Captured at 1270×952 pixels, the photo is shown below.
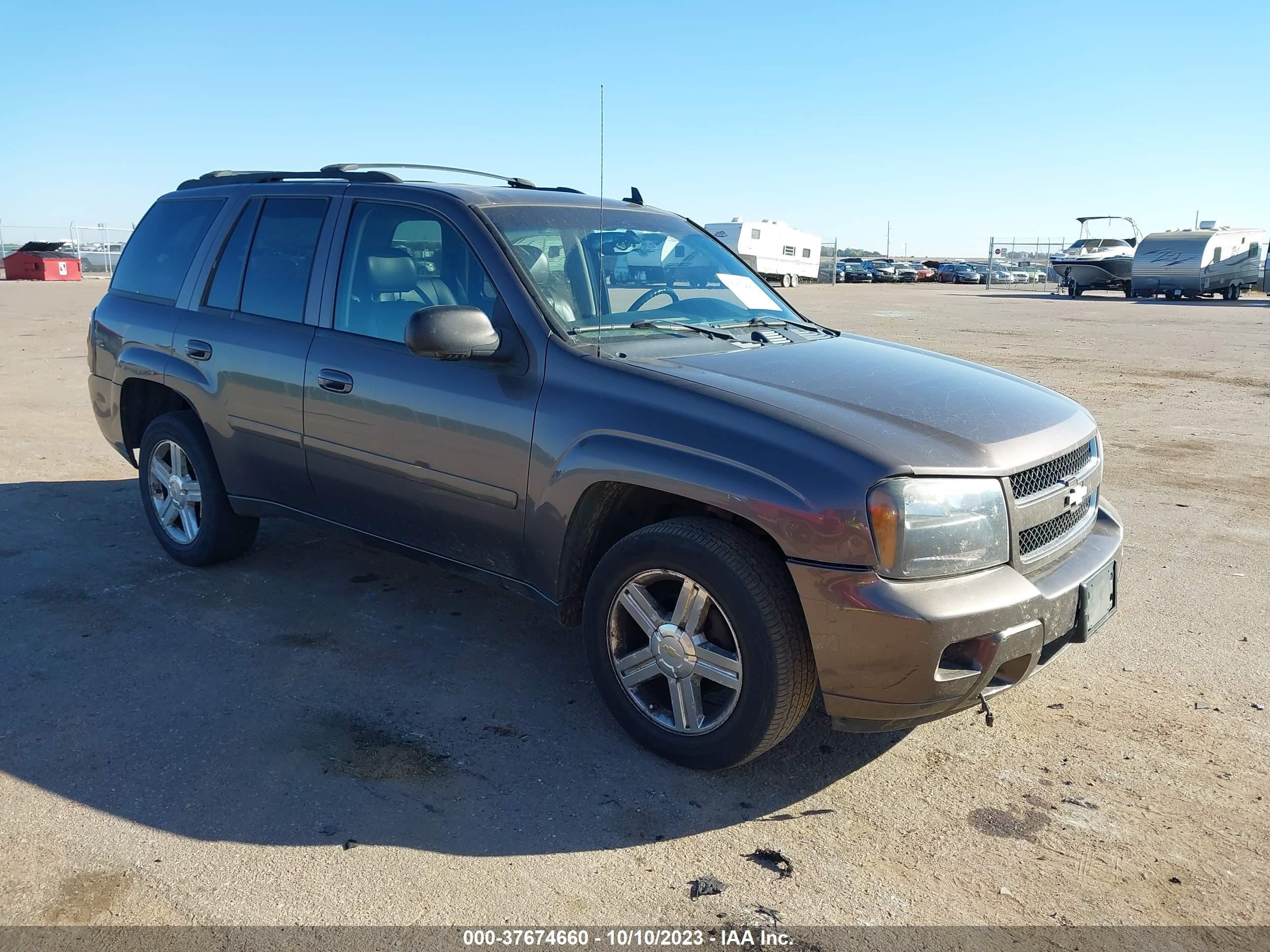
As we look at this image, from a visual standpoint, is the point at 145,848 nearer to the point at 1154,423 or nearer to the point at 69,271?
the point at 1154,423

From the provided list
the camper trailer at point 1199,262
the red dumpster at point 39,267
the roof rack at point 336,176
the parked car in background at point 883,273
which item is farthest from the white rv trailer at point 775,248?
the roof rack at point 336,176

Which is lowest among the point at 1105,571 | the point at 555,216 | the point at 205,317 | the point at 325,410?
the point at 1105,571

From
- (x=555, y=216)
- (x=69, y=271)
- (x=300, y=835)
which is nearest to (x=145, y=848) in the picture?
(x=300, y=835)

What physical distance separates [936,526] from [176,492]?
3.94 metres

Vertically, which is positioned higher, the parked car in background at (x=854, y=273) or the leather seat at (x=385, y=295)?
the parked car in background at (x=854, y=273)

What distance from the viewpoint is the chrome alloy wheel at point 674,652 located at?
3322mm

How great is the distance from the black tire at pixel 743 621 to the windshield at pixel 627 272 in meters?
0.94

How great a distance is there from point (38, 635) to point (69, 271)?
40943 millimetres

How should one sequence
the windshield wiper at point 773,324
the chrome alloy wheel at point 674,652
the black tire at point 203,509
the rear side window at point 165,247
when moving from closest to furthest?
1. the chrome alloy wheel at point 674,652
2. the windshield wiper at point 773,324
3. the black tire at point 203,509
4. the rear side window at point 165,247

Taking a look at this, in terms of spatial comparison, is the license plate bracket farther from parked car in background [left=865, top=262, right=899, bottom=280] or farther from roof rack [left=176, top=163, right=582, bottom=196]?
parked car in background [left=865, top=262, right=899, bottom=280]

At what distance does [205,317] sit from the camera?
16.4 ft

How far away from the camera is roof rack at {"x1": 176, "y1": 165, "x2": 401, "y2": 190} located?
4609mm

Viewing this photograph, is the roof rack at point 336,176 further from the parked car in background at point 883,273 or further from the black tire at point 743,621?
the parked car in background at point 883,273

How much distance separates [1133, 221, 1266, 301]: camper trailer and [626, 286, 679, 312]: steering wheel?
33.5m
